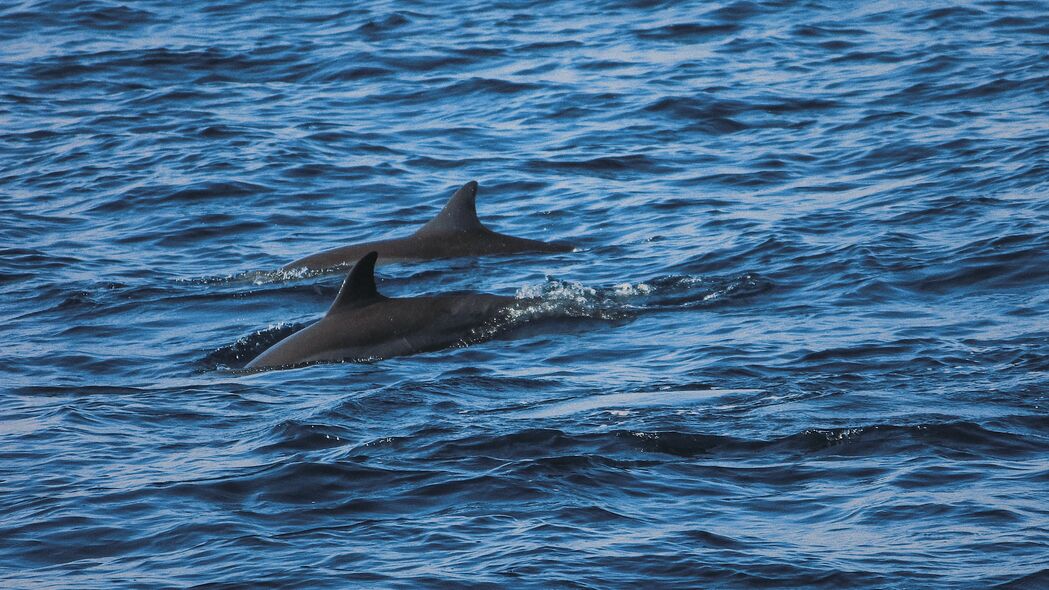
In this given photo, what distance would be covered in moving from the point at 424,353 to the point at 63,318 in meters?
3.96

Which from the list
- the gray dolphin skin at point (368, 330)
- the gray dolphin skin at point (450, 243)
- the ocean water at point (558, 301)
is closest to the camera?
the ocean water at point (558, 301)

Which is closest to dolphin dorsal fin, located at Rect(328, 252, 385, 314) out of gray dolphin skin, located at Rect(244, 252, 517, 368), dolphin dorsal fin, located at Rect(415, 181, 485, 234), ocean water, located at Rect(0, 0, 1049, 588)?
gray dolphin skin, located at Rect(244, 252, 517, 368)

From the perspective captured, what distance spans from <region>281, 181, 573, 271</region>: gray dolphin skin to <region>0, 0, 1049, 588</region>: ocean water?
0.92 ft

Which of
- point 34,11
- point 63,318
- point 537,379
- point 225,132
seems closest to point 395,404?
point 537,379

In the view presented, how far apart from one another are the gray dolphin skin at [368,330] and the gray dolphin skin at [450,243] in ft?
10.4

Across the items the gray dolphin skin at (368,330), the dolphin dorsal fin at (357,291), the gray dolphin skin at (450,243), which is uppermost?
the dolphin dorsal fin at (357,291)

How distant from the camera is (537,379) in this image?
11.5 meters

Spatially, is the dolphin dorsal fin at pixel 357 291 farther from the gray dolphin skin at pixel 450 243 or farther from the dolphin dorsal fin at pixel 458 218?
the dolphin dorsal fin at pixel 458 218

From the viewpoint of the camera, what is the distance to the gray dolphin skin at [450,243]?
52.2ft

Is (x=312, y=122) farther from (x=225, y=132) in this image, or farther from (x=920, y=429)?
(x=920, y=429)

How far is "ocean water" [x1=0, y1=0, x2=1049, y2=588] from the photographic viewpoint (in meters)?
8.43

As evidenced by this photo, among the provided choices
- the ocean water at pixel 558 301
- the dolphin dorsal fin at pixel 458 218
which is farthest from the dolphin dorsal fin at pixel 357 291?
the dolphin dorsal fin at pixel 458 218

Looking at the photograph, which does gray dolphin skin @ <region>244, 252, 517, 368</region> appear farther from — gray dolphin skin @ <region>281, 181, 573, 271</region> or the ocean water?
gray dolphin skin @ <region>281, 181, 573, 271</region>

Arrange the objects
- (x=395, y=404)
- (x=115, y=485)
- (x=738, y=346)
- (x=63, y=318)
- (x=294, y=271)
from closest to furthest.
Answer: (x=115, y=485)
(x=395, y=404)
(x=738, y=346)
(x=63, y=318)
(x=294, y=271)
